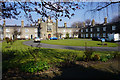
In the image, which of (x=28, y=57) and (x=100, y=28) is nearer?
(x=28, y=57)

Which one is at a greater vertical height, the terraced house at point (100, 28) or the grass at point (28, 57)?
the terraced house at point (100, 28)

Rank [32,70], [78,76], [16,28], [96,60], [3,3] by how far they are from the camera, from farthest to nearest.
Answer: [16,28]
[96,60]
[32,70]
[78,76]
[3,3]

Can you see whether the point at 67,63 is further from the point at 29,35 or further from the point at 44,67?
the point at 29,35

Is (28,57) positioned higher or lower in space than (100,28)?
lower

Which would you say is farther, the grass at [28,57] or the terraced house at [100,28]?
the grass at [28,57]

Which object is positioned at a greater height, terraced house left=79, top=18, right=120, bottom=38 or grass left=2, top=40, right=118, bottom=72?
terraced house left=79, top=18, right=120, bottom=38

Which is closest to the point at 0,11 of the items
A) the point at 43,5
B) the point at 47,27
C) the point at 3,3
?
the point at 3,3

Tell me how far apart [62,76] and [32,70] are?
1.38 metres

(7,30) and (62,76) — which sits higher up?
(7,30)

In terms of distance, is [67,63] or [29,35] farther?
[29,35]

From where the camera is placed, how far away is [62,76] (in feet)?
11.8

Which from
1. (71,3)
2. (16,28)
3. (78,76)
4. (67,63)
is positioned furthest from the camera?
(16,28)

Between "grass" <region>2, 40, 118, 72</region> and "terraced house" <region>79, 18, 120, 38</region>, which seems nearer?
"terraced house" <region>79, 18, 120, 38</region>

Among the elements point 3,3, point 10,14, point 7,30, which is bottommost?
point 10,14
